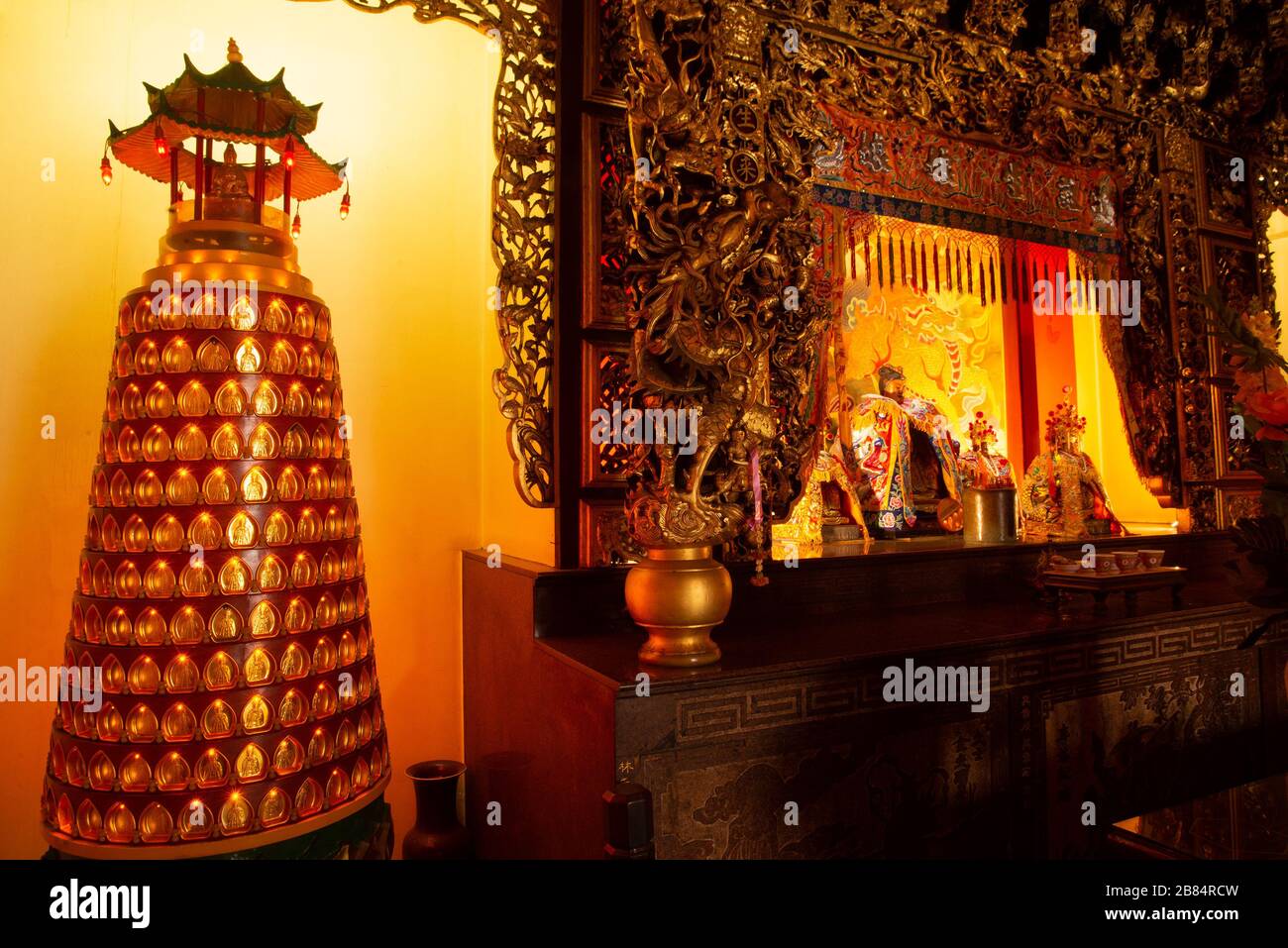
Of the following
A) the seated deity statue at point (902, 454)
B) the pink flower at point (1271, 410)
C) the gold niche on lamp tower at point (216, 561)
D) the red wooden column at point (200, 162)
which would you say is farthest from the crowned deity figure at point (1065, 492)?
the red wooden column at point (200, 162)

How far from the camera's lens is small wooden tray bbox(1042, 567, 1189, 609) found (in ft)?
7.27

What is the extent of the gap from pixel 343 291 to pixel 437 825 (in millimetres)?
1516

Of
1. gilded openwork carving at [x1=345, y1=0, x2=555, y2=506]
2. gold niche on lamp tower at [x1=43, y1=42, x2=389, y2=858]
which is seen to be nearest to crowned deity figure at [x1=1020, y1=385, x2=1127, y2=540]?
gilded openwork carving at [x1=345, y1=0, x2=555, y2=506]

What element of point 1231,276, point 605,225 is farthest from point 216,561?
point 1231,276

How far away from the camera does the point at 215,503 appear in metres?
1.46

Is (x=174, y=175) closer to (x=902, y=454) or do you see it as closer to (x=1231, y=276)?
(x=902, y=454)

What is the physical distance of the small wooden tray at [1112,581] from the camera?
2.21 metres

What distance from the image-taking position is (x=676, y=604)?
153 cm

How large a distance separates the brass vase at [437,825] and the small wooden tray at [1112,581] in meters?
1.76

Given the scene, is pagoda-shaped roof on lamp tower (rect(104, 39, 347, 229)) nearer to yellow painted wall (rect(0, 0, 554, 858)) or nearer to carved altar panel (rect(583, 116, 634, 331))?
yellow painted wall (rect(0, 0, 554, 858))

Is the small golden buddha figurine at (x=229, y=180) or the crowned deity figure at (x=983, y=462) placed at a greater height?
the small golden buddha figurine at (x=229, y=180)

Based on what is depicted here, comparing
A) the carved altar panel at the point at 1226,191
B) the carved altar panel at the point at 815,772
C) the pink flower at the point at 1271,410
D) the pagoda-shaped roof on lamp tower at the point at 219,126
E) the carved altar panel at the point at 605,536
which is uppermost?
the carved altar panel at the point at 1226,191

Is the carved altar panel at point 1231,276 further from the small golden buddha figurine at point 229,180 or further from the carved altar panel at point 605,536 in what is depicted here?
the small golden buddha figurine at point 229,180

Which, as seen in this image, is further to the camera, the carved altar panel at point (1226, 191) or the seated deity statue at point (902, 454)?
the carved altar panel at point (1226, 191)
